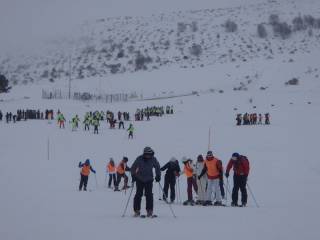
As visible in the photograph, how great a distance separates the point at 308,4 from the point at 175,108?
251 feet

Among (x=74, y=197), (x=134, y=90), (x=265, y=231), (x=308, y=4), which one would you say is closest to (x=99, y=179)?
(x=74, y=197)

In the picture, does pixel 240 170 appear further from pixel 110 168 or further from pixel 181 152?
pixel 181 152

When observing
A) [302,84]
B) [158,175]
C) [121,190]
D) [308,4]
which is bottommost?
[121,190]

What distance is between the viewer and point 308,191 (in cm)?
1479

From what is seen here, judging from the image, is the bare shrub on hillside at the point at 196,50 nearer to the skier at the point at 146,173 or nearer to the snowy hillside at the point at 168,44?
the snowy hillside at the point at 168,44

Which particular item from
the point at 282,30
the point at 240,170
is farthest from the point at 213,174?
the point at 282,30

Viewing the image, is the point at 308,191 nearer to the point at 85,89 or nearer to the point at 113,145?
the point at 113,145

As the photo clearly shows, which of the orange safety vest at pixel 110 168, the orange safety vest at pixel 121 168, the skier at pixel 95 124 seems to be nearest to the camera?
the orange safety vest at pixel 121 168

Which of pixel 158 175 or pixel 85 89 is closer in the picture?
pixel 158 175

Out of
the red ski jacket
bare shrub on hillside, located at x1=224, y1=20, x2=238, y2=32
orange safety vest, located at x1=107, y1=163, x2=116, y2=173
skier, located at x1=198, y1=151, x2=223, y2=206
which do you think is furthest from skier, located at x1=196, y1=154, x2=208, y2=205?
bare shrub on hillside, located at x1=224, y1=20, x2=238, y2=32

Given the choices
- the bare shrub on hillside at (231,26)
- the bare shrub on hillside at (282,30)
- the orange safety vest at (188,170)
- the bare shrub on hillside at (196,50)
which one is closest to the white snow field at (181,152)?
the orange safety vest at (188,170)

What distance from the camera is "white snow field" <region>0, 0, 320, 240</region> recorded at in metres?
8.13

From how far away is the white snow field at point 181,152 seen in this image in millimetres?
8133

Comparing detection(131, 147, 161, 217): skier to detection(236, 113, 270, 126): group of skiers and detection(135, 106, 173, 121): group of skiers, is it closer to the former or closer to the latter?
detection(236, 113, 270, 126): group of skiers
